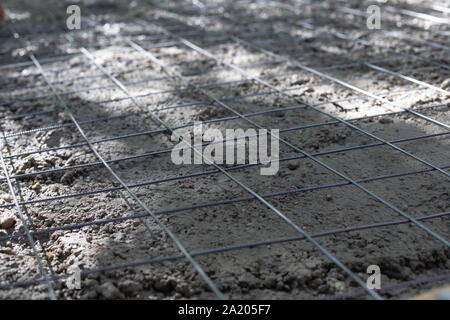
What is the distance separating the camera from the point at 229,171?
178cm

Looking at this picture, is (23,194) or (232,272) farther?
(23,194)

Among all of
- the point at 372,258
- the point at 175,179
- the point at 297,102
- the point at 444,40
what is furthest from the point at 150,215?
the point at 444,40

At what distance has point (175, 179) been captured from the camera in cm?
172

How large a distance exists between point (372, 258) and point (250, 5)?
3.29 meters

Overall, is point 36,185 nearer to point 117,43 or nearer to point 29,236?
point 29,236

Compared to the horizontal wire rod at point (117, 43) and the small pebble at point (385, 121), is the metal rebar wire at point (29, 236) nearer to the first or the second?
the horizontal wire rod at point (117, 43)

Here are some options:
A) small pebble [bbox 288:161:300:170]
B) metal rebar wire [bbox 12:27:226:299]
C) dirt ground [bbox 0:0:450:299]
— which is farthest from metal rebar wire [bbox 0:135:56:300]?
small pebble [bbox 288:161:300:170]

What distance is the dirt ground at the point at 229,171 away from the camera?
1.31 m

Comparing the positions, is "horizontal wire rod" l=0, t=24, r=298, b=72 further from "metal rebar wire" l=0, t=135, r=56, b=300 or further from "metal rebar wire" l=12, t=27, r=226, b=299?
"metal rebar wire" l=0, t=135, r=56, b=300

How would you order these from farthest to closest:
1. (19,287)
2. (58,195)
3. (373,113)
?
1. (373,113)
2. (58,195)
3. (19,287)

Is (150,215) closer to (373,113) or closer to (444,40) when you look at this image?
(373,113)

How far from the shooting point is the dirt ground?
1310 mm

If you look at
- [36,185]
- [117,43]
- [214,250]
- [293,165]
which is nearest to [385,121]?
[293,165]

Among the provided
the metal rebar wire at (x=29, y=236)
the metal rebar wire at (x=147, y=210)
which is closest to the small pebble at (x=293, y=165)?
the metal rebar wire at (x=147, y=210)
